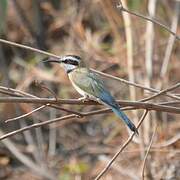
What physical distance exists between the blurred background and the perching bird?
1.43 m

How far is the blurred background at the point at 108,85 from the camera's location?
177 inches

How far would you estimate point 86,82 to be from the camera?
2779mm

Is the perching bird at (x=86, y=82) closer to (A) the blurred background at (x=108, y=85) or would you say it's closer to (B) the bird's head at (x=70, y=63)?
(B) the bird's head at (x=70, y=63)

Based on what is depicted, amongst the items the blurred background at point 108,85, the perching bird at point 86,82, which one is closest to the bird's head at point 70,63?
the perching bird at point 86,82

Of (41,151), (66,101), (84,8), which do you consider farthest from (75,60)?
(84,8)

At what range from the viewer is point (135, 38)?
477 centimetres

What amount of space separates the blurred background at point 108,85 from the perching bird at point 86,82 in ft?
4.68

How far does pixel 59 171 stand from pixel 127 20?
5.16 feet

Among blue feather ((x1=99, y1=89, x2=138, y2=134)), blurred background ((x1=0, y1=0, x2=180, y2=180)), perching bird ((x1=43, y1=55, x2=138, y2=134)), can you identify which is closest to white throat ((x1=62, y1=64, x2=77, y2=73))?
perching bird ((x1=43, y1=55, x2=138, y2=134))

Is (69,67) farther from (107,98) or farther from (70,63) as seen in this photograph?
(107,98)

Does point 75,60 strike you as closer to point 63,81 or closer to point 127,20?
point 127,20

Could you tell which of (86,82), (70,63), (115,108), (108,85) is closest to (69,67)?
(70,63)

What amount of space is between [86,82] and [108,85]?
2765 millimetres

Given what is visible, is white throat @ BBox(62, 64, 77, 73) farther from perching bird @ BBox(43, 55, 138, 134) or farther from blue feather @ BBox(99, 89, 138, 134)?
blue feather @ BBox(99, 89, 138, 134)
